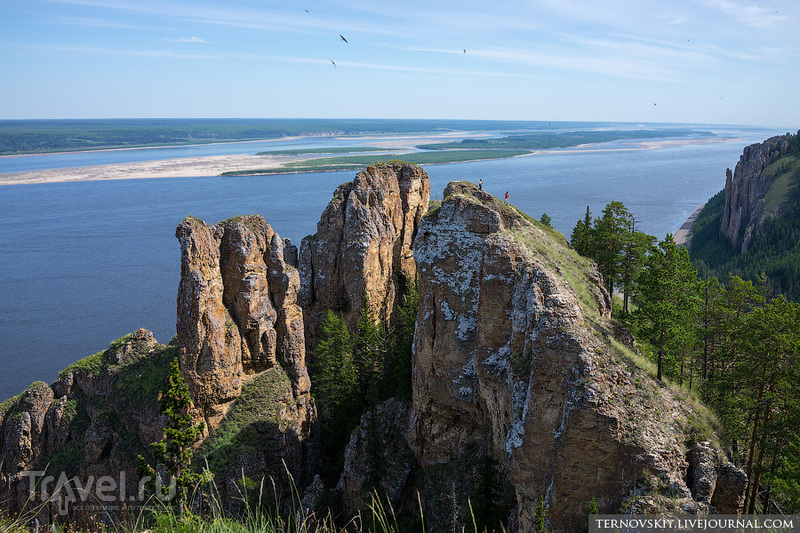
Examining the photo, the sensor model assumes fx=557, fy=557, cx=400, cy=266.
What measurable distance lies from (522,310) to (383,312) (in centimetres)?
2875

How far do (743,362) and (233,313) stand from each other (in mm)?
30523

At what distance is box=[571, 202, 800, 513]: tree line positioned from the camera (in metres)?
23.0

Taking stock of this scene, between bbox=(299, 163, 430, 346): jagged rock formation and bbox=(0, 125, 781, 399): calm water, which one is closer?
bbox=(299, 163, 430, 346): jagged rock formation

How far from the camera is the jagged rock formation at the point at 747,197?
436 ft

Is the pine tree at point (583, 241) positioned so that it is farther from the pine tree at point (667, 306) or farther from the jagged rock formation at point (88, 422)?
the jagged rock formation at point (88, 422)

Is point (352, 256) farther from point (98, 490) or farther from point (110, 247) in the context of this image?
point (110, 247)

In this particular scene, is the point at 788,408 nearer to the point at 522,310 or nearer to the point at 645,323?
the point at 645,323

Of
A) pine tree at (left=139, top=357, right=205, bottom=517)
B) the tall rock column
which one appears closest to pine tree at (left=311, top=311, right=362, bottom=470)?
the tall rock column

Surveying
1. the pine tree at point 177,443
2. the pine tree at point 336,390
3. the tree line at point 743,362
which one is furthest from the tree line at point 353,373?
the tree line at point 743,362

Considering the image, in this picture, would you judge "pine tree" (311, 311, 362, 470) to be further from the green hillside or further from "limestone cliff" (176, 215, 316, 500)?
the green hillside

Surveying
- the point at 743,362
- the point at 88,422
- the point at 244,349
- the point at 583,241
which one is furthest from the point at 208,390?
the point at 583,241

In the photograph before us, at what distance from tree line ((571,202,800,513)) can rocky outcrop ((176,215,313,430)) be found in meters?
23.5

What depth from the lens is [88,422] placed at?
3966 cm

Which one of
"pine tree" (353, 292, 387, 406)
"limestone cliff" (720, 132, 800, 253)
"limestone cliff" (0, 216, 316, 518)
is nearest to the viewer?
"limestone cliff" (0, 216, 316, 518)
